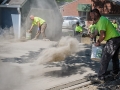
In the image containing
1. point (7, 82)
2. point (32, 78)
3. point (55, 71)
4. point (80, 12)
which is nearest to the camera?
point (7, 82)

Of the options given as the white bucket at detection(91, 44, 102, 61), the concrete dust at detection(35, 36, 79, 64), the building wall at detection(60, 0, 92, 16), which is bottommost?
the concrete dust at detection(35, 36, 79, 64)

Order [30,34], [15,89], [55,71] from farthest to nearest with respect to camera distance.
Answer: [30,34] → [55,71] → [15,89]

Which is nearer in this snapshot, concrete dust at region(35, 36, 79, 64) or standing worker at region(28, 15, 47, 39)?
concrete dust at region(35, 36, 79, 64)

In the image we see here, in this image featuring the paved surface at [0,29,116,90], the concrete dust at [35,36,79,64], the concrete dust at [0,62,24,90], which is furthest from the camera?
the concrete dust at [35,36,79,64]

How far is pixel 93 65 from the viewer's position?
344 inches

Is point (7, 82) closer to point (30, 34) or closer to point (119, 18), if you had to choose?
point (30, 34)

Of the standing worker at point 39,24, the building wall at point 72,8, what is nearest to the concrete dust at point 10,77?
the standing worker at point 39,24

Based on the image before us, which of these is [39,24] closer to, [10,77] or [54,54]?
[54,54]

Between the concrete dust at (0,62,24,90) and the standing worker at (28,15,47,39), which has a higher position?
the standing worker at (28,15,47,39)

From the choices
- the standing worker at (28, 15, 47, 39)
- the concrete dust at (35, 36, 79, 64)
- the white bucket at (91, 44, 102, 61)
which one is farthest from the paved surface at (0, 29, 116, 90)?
the standing worker at (28, 15, 47, 39)

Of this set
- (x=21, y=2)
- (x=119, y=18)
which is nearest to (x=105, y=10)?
(x=119, y=18)

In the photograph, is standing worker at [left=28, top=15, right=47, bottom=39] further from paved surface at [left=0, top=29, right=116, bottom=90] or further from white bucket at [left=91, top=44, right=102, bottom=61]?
white bucket at [left=91, top=44, right=102, bottom=61]

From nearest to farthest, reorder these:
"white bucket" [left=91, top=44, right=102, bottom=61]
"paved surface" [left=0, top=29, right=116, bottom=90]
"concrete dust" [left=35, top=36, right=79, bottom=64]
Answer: "paved surface" [left=0, top=29, right=116, bottom=90] < "white bucket" [left=91, top=44, right=102, bottom=61] < "concrete dust" [left=35, top=36, right=79, bottom=64]

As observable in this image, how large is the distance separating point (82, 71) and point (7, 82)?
8.57 ft
